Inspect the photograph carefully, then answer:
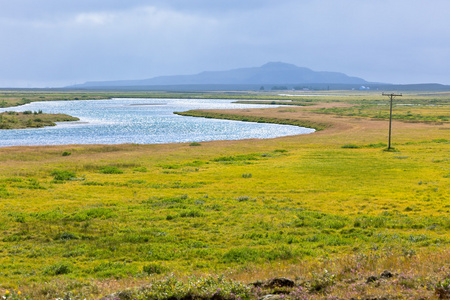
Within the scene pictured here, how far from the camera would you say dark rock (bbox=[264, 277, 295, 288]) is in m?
10.3

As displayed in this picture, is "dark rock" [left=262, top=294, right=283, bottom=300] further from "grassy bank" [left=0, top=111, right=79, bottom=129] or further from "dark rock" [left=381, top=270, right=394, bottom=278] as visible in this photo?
"grassy bank" [left=0, top=111, right=79, bottom=129]

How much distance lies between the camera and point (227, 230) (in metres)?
18.1

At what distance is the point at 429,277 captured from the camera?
1002 centimetres

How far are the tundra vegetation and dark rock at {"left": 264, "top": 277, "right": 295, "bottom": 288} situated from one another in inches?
1.0

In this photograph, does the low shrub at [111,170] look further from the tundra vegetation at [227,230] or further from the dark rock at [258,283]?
the dark rock at [258,283]

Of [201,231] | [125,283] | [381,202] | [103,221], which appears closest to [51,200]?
[103,221]

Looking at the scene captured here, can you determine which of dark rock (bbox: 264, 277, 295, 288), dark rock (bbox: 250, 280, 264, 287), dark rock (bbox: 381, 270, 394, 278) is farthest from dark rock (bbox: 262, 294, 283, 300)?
dark rock (bbox: 381, 270, 394, 278)

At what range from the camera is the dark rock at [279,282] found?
33.8ft

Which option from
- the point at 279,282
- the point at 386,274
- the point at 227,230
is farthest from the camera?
the point at 227,230

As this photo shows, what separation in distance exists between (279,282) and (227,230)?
7796mm

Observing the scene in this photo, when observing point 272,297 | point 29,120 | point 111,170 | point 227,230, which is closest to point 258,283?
point 272,297

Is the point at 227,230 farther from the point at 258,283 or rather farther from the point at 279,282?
the point at 279,282

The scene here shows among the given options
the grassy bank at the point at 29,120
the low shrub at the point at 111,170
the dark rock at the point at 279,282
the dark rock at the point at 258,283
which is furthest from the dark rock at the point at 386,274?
the grassy bank at the point at 29,120

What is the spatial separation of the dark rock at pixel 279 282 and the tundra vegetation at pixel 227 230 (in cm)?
3
